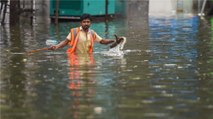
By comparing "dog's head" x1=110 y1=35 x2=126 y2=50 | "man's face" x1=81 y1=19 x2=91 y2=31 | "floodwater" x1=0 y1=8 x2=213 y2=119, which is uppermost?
"man's face" x1=81 y1=19 x2=91 y2=31

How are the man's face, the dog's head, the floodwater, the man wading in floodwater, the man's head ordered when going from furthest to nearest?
1. the dog's head
2. the man wading in floodwater
3. the man's face
4. the man's head
5. the floodwater

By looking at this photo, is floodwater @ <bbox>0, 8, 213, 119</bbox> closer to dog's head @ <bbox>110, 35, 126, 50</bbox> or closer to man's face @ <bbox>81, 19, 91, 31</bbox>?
dog's head @ <bbox>110, 35, 126, 50</bbox>

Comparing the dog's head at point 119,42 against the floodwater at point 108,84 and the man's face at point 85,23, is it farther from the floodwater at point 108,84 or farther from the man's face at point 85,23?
the man's face at point 85,23

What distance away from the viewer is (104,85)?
460 inches

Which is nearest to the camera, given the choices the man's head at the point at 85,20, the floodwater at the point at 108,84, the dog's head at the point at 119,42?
the floodwater at the point at 108,84

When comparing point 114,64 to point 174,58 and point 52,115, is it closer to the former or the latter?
point 174,58

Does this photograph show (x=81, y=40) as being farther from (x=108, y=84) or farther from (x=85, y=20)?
(x=108, y=84)

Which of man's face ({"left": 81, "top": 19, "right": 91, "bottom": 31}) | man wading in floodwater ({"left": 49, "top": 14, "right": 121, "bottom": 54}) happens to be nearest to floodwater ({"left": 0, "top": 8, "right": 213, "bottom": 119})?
man wading in floodwater ({"left": 49, "top": 14, "right": 121, "bottom": 54})

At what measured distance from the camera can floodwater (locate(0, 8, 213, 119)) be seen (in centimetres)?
926

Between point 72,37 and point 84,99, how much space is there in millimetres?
6084

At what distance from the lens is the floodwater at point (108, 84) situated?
9.26m

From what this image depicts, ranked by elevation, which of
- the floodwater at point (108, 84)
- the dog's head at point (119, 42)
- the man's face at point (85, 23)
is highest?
the man's face at point (85, 23)

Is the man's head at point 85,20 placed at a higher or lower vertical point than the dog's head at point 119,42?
higher

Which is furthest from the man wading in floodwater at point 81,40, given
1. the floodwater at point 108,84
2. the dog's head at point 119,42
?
the dog's head at point 119,42
